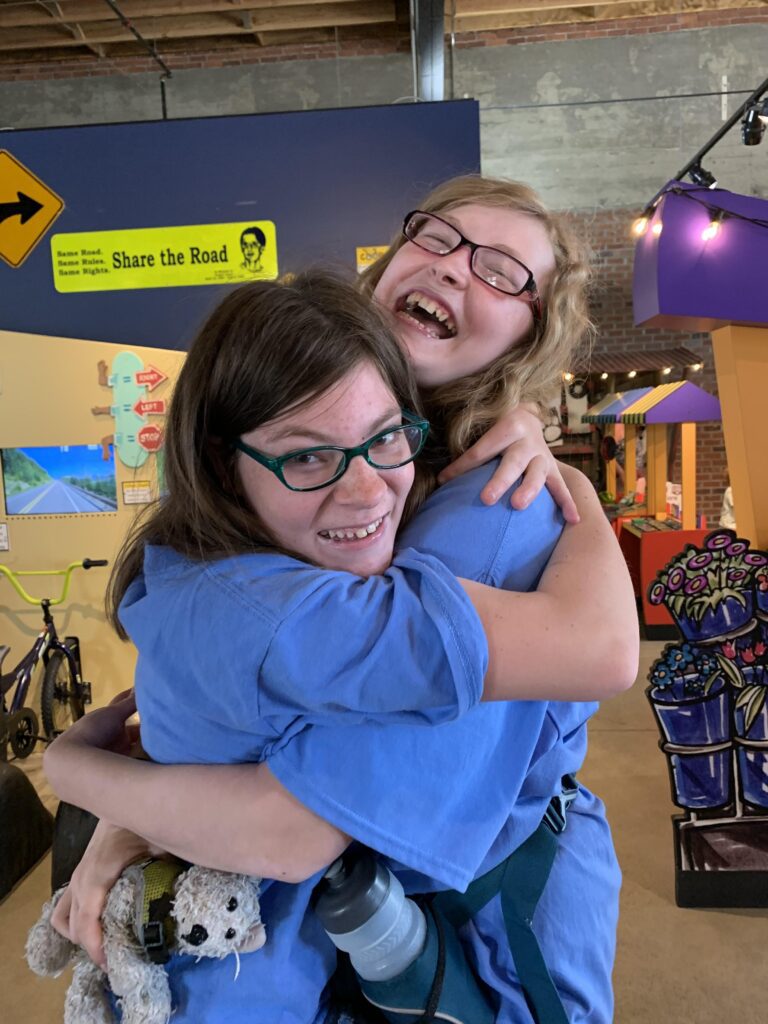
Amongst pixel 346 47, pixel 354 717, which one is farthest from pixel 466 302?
pixel 346 47

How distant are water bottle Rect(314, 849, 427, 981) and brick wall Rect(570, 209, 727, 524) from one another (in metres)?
8.78

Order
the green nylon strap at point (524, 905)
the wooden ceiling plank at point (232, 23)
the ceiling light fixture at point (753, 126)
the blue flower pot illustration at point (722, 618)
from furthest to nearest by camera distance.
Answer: the wooden ceiling plank at point (232, 23) → the ceiling light fixture at point (753, 126) → the blue flower pot illustration at point (722, 618) → the green nylon strap at point (524, 905)

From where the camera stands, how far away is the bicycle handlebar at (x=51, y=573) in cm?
432

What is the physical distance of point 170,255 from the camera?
401cm

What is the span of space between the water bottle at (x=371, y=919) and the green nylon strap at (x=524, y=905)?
3.5 inches

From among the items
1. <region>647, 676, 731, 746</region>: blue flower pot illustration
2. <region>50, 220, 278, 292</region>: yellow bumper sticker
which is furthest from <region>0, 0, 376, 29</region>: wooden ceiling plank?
<region>647, 676, 731, 746</region>: blue flower pot illustration

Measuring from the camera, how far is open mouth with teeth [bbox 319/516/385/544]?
93 centimetres

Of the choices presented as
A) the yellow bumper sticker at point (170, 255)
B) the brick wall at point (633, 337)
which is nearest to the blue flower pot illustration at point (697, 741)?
the yellow bumper sticker at point (170, 255)

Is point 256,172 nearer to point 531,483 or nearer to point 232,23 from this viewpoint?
point 531,483

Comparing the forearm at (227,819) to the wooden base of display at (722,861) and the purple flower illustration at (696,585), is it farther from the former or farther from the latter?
the wooden base of display at (722,861)

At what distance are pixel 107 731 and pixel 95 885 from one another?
28 cm

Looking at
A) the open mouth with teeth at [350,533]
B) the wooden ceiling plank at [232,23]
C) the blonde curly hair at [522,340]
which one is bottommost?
the open mouth with teeth at [350,533]

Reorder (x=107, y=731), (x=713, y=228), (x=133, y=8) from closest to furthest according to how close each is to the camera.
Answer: (x=107, y=731) → (x=713, y=228) → (x=133, y=8)

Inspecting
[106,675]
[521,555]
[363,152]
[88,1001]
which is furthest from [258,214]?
[88,1001]
